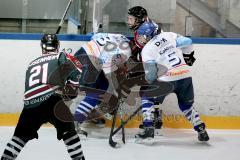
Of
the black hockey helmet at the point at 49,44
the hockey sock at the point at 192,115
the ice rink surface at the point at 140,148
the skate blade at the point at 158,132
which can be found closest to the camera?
the black hockey helmet at the point at 49,44

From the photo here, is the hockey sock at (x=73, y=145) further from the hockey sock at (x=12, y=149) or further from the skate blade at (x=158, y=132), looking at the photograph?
the skate blade at (x=158, y=132)

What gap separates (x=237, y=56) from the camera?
14.8 feet

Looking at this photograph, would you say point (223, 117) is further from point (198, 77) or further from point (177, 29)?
point (177, 29)

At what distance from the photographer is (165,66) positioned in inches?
154

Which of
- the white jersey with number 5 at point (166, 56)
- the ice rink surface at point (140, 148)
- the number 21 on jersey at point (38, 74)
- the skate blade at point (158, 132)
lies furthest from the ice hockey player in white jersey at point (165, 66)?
the number 21 on jersey at point (38, 74)

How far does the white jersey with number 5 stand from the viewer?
152 inches

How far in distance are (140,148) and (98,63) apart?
79 centimetres

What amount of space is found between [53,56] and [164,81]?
1260 mm

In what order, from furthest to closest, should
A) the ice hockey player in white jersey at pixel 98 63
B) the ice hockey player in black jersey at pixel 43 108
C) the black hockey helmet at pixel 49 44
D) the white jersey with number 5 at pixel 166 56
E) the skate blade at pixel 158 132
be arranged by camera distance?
the skate blade at pixel 158 132, the ice hockey player in white jersey at pixel 98 63, the white jersey with number 5 at pixel 166 56, the black hockey helmet at pixel 49 44, the ice hockey player in black jersey at pixel 43 108

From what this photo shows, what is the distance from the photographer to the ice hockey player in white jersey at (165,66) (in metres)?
3.86

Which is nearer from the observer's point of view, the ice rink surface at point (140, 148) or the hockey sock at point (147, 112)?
the ice rink surface at point (140, 148)

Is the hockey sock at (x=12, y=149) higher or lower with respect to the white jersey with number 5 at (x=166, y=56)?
lower

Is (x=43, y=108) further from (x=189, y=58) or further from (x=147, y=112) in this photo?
(x=189, y=58)

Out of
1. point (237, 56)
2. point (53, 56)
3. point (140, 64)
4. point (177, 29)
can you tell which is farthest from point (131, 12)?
point (53, 56)
